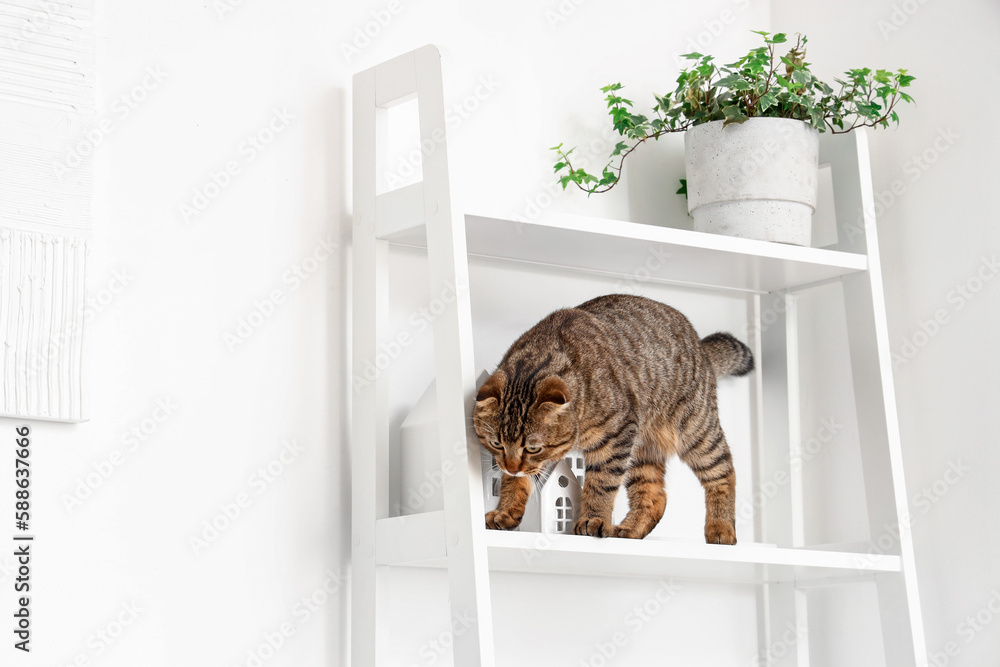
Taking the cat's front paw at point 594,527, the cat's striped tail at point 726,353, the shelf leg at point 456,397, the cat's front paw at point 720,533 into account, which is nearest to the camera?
the shelf leg at point 456,397

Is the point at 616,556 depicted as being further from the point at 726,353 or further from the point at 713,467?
the point at 726,353

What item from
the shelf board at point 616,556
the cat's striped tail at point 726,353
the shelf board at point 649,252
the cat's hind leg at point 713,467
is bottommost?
the shelf board at point 616,556

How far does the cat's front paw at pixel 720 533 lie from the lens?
134 centimetres

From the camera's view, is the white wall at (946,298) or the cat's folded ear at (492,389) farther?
the white wall at (946,298)

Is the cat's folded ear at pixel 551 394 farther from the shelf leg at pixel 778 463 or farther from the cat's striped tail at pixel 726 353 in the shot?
the shelf leg at pixel 778 463

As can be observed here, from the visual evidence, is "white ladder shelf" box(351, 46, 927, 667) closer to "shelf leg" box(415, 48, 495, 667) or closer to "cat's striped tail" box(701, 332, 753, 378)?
"shelf leg" box(415, 48, 495, 667)

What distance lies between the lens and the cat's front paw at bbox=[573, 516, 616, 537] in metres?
1.21

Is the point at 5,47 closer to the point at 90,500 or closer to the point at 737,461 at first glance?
the point at 90,500

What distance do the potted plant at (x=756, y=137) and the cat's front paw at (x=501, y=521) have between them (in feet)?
1.76

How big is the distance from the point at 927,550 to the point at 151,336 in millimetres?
1125

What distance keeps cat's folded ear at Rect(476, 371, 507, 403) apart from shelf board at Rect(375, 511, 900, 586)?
5.6 inches

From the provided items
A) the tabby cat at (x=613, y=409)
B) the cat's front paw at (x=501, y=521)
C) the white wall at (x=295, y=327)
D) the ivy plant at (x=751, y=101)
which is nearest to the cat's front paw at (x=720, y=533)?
the tabby cat at (x=613, y=409)

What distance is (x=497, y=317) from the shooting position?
146 cm

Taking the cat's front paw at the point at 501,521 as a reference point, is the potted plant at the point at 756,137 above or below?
above
